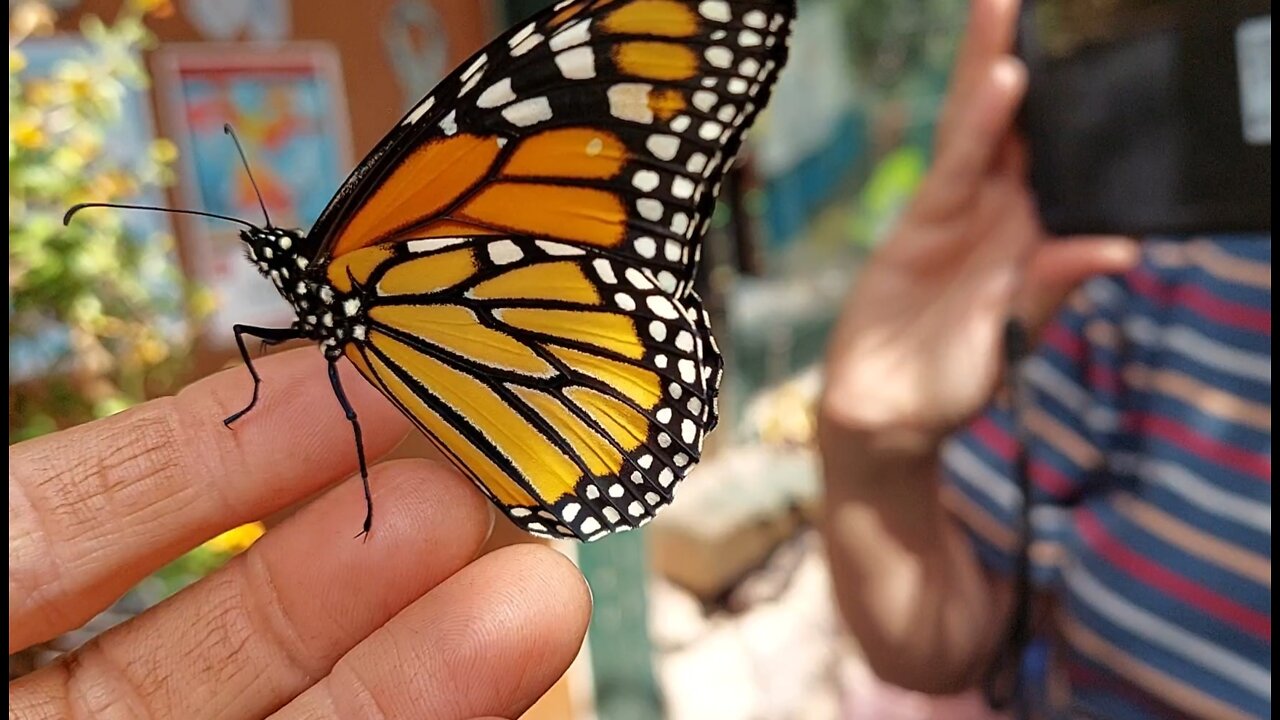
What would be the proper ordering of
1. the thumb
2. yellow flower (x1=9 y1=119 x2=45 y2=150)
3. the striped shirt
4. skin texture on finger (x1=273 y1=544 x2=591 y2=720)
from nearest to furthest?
skin texture on finger (x1=273 y1=544 x2=591 y2=720) < yellow flower (x1=9 y1=119 x2=45 y2=150) < the striped shirt < the thumb

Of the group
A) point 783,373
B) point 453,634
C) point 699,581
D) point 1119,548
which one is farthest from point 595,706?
point 453,634

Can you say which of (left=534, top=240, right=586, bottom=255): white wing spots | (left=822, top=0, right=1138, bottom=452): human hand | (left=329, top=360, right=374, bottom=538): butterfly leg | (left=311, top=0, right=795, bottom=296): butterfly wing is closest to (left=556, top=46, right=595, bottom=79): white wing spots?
(left=311, top=0, right=795, bottom=296): butterfly wing

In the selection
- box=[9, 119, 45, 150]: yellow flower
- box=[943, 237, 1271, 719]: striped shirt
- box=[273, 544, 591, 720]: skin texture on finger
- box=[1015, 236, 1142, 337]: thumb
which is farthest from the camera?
box=[1015, 236, 1142, 337]: thumb

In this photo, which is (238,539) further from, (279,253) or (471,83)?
(471,83)

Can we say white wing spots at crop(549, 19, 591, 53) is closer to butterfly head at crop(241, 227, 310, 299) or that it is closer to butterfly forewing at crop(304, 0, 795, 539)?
butterfly forewing at crop(304, 0, 795, 539)

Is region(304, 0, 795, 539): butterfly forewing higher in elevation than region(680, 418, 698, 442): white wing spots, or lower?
higher

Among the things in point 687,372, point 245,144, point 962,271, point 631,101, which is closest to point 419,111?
point 631,101

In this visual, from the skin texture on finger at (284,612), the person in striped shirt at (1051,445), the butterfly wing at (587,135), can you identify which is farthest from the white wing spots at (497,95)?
the person in striped shirt at (1051,445)
